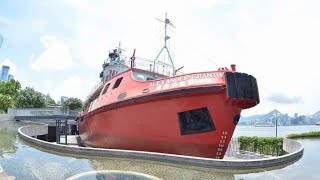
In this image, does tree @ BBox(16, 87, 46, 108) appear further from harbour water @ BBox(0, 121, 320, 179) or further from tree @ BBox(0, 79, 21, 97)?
harbour water @ BBox(0, 121, 320, 179)

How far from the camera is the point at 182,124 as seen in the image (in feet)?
35.9

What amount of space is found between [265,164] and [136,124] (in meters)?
4.90

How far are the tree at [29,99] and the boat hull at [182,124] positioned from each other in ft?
149

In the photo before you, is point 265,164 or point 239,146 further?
point 239,146

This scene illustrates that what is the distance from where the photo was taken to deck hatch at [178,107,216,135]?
10.7 metres

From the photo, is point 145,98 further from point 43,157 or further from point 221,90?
point 43,157

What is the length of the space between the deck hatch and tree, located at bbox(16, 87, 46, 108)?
47813 millimetres

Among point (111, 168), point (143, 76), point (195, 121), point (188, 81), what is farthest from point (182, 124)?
point (143, 76)

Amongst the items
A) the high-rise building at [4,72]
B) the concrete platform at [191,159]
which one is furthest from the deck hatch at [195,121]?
the high-rise building at [4,72]

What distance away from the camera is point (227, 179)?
7.98m

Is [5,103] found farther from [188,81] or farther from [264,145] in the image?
[188,81]

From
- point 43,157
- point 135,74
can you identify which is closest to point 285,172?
point 135,74

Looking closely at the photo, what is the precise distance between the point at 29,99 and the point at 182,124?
48014 mm

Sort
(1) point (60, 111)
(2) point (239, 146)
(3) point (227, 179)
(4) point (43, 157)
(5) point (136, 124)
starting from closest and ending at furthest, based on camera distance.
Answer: (3) point (227, 179), (4) point (43, 157), (5) point (136, 124), (2) point (239, 146), (1) point (60, 111)
